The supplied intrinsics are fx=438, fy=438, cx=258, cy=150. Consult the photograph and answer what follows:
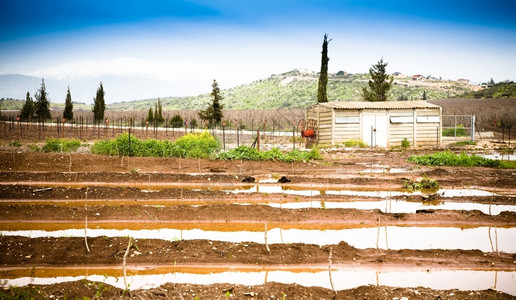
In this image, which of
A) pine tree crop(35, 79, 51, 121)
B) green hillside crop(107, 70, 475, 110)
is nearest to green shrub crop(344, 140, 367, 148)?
pine tree crop(35, 79, 51, 121)

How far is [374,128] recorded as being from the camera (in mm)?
34969

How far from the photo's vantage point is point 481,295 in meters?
6.72

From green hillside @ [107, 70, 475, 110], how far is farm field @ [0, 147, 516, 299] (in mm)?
77166

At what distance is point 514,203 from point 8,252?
1425cm

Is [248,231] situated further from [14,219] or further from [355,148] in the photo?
[355,148]

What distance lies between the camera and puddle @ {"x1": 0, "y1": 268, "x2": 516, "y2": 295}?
24.6ft

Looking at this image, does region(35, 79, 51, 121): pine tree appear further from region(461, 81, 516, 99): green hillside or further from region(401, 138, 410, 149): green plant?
region(461, 81, 516, 99): green hillside

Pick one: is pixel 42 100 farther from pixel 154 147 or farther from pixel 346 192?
pixel 346 192

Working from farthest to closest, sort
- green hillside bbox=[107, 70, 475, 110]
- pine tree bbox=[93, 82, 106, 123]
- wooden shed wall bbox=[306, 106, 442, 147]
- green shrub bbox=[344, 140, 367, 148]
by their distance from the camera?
1. green hillside bbox=[107, 70, 475, 110]
2. pine tree bbox=[93, 82, 106, 123]
3. wooden shed wall bbox=[306, 106, 442, 147]
4. green shrub bbox=[344, 140, 367, 148]

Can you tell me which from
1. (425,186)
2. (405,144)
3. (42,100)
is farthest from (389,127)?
(42,100)

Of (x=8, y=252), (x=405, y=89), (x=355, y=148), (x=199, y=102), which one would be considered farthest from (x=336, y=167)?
(x=199, y=102)

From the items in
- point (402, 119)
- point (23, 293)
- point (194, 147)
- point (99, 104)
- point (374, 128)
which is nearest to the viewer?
point (23, 293)

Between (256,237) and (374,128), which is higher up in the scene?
(374,128)

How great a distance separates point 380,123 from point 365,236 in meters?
26.0
